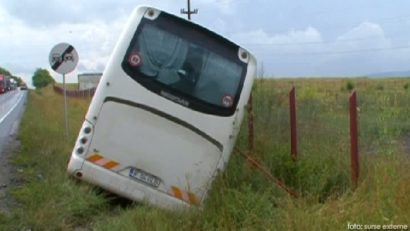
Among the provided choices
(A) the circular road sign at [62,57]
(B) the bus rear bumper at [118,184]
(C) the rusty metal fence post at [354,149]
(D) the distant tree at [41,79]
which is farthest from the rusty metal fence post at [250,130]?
(D) the distant tree at [41,79]

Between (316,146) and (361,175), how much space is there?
138 centimetres

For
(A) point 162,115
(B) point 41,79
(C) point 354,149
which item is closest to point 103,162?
(A) point 162,115

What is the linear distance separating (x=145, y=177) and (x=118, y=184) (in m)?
0.36

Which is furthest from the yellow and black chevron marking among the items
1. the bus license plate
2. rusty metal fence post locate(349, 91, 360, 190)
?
rusty metal fence post locate(349, 91, 360, 190)

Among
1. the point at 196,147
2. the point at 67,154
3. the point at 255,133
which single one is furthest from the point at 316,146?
the point at 67,154

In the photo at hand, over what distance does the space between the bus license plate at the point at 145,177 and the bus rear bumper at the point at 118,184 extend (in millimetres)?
59

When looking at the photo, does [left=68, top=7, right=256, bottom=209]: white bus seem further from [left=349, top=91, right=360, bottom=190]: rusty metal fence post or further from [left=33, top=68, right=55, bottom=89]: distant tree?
[left=33, top=68, right=55, bottom=89]: distant tree

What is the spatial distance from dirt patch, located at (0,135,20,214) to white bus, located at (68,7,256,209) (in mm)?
1482

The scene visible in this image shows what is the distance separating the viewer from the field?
5.49 m

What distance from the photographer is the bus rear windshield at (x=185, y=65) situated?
7.24 m

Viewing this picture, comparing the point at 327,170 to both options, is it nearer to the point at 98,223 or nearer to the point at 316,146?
the point at 316,146

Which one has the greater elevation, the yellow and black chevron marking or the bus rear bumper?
the yellow and black chevron marking

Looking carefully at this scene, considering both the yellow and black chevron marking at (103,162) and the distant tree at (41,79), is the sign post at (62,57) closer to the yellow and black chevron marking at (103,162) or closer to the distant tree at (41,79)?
the yellow and black chevron marking at (103,162)

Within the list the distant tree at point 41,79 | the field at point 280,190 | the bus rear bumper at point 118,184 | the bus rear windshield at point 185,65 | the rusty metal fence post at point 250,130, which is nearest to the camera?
the field at point 280,190
